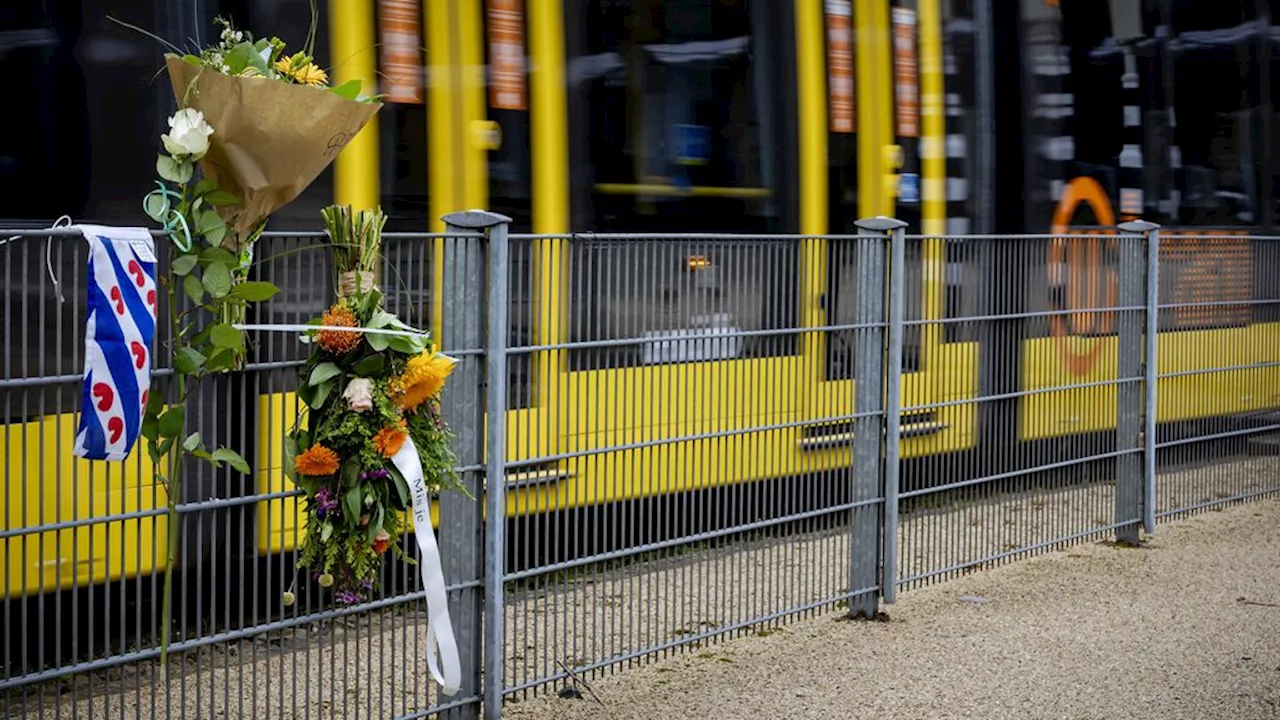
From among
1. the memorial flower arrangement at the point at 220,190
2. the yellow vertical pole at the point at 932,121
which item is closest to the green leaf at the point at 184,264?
the memorial flower arrangement at the point at 220,190

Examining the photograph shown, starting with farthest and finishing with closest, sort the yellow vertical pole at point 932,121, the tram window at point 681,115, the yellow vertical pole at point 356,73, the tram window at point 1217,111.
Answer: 1. the tram window at point 1217,111
2. the yellow vertical pole at point 932,121
3. the tram window at point 681,115
4. the yellow vertical pole at point 356,73

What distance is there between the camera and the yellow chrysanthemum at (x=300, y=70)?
4.74 metres

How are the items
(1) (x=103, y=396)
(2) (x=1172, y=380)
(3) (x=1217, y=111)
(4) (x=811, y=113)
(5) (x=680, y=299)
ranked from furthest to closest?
1. (3) (x=1217, y=111)
2. (4) (x=811, y=113)
3. (2) (x=1172, y=380)
4. (5) (x=680, y=299)
5. (1) (x=103, y=396)

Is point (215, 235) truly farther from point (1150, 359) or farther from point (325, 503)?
point (1150, 359)

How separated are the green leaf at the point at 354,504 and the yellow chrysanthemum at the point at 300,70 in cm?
107

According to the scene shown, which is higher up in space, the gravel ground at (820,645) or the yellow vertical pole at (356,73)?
the yellow vertical pole at (356,73)

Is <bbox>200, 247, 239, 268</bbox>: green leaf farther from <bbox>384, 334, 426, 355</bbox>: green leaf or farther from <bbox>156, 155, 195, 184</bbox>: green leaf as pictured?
<bbox>384, 334, 426, 355</bbox>: green leaf

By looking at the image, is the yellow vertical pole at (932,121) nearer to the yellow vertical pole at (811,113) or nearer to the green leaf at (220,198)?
the yellow vertical pole at (811,113)

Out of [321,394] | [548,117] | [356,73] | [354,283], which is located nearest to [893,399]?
[548,117]

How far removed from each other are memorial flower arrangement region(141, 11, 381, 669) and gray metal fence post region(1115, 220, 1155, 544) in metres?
5.89

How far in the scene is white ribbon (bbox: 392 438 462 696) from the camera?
5.08 metres

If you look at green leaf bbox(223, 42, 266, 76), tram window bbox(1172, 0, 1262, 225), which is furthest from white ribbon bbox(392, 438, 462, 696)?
tram window bbox(1172, 0, 1262, 225)

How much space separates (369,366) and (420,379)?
0.15 metres

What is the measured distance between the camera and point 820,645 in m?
7.37
